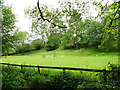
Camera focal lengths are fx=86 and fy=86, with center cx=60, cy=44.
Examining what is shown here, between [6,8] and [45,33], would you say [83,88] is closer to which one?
[45,33]

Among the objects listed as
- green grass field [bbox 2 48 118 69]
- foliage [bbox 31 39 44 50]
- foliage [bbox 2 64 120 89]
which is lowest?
green grass field [bbox 2 48 118 69]

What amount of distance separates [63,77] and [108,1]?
18.2 feet

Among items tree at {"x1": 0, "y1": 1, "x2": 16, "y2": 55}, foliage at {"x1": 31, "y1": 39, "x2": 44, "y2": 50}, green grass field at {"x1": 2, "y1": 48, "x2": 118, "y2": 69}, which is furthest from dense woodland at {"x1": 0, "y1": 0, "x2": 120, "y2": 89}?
green grass field at {"x1": 2, "y1": 48, "x2": 118, "y2": 69}

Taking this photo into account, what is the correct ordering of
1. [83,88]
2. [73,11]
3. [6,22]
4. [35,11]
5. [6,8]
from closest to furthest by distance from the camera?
[83,88] → [73,11] → [35,11] → [6,22] → [6,8]

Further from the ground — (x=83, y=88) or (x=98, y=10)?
(x=98, y=10)

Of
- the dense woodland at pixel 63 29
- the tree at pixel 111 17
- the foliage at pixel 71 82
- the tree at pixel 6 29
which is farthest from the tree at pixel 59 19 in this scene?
the foliage at pixel 71 82

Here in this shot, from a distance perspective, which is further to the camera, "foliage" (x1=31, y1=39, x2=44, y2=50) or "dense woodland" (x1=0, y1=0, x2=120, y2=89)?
"foliage" (x1=31, y1=39, x2=44, y2=50)

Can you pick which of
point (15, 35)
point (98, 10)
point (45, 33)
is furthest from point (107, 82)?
point (15, 35)

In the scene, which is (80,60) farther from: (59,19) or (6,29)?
(6,29)

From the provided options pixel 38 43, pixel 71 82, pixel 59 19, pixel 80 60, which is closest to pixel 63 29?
pixel 59 19

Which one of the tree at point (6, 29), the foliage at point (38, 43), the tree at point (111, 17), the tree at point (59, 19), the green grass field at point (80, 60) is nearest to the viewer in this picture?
the tree at point (111, 17)

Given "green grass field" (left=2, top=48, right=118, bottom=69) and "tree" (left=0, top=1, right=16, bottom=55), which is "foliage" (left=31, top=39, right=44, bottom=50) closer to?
"tree" (left=0, top=1, right=16, bottom=55)

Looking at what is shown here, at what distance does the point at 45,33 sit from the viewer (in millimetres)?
7238

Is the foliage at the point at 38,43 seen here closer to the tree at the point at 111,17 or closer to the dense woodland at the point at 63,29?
the dense woodland at the point at 63,29
